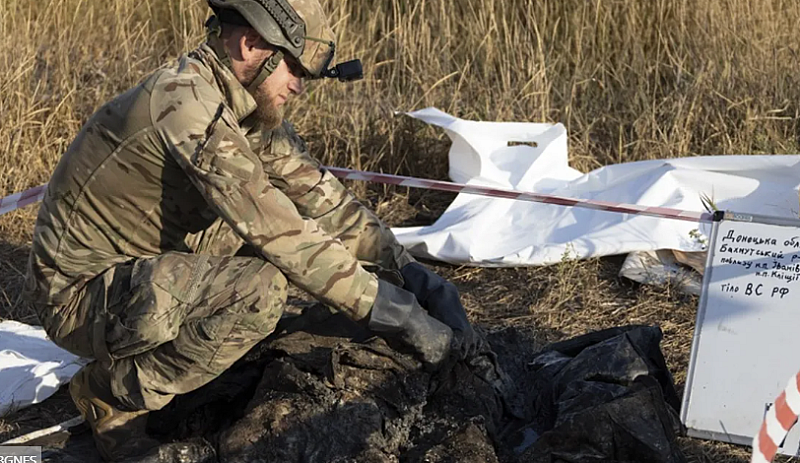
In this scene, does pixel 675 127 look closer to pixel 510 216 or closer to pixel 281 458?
pixel 510 216

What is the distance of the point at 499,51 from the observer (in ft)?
21.1

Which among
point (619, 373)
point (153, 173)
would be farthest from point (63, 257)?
point (619, 373)

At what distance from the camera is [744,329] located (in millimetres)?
3123

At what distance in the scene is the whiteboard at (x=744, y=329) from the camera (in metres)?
3.07

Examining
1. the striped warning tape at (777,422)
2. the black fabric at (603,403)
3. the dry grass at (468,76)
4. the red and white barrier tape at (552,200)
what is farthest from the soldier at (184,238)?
the dry grass at (468,76)

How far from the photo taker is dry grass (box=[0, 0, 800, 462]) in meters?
5.57

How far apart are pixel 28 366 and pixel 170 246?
106 cm

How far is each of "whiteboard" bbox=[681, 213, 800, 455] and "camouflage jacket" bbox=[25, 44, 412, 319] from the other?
1.11 metres

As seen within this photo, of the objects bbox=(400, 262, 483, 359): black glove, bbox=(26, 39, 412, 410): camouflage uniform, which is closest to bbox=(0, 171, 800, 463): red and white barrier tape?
bbox=(400, 262, 483, 359): black glove

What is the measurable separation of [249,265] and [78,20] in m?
3.95

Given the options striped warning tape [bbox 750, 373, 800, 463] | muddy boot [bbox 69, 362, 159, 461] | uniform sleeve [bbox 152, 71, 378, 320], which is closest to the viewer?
striped warning tape [bbox 750, 373, 800, 463]

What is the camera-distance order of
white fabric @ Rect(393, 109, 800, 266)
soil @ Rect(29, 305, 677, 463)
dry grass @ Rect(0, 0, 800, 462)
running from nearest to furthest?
1. soil @ Rect(29, 305, 677, 463)
2. white fabric @ Rect(393, 109, 800, 266)
3. dry grass @ Rect(0, 0, 800, 462)

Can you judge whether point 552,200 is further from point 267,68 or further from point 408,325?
point 267,68

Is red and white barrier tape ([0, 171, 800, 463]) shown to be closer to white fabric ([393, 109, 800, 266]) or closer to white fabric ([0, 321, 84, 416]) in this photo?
white fabric ([393, 109, 800, 266])
